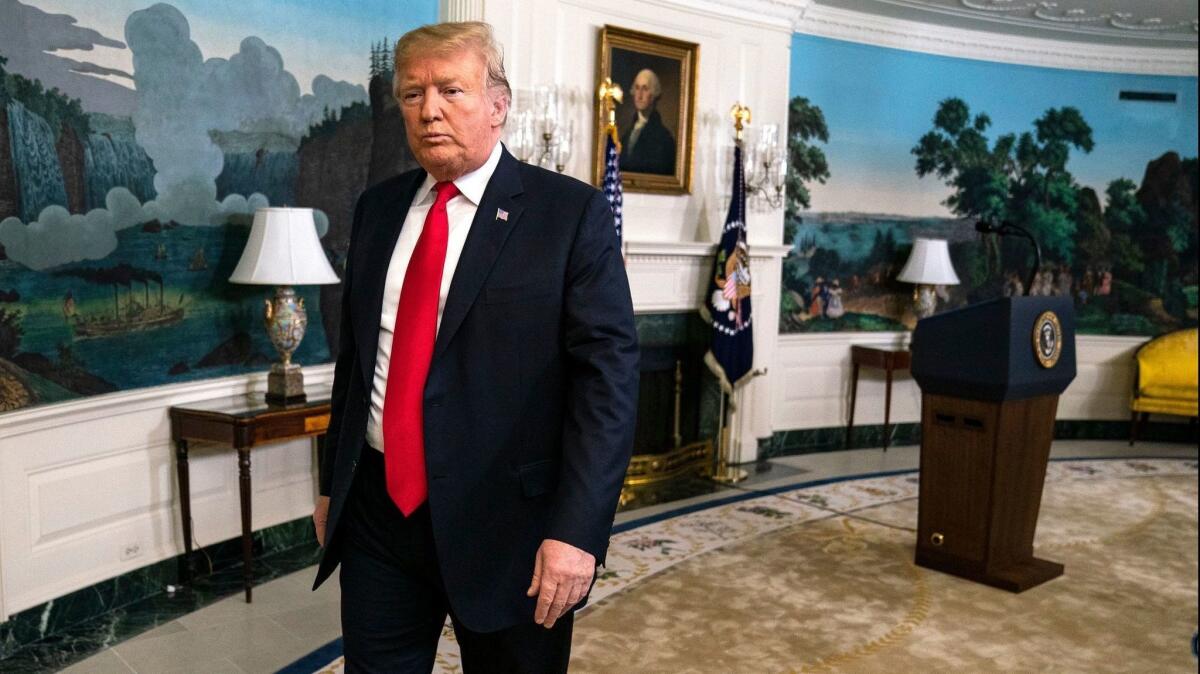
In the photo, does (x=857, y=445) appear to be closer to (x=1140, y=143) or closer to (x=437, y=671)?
(x=1140, y=143)

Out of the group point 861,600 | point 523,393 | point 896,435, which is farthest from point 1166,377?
point 523,393

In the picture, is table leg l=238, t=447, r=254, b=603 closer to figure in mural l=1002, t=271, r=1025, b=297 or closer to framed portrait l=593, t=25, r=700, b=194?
framed portrait l=593, t=25, r=700, b=194

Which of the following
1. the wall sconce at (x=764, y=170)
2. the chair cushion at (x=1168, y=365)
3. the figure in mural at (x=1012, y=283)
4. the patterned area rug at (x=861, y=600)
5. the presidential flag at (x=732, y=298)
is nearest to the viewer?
the patterned area rug at (x=861, y=600)

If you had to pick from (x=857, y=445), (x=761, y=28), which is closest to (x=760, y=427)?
(x=857, y=445)

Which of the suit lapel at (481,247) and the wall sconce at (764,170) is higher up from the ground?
the wall sconce at (764,170)

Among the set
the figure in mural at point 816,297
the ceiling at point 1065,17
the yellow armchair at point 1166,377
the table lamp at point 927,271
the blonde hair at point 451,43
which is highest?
the ceiling at point 1065,17

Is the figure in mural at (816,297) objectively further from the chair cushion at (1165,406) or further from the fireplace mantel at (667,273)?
the chair cushion at (1165,406)

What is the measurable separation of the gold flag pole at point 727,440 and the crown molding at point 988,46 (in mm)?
1107

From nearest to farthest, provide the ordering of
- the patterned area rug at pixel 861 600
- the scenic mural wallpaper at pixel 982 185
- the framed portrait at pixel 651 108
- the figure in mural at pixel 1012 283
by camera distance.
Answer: the patterned area rug at pixel 861 600
the framed portrait at pixel 651 108
the scenic mural wallpaper at pixel 982 185
the figure in mural at pixel 1012 283

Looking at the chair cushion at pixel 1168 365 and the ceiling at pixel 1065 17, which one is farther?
the chair cushion at pixel 1168 365

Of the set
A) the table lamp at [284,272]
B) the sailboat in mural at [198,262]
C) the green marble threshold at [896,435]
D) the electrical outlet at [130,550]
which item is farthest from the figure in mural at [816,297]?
the electrical outlet at [130,550]

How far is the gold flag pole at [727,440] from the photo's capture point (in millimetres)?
6750

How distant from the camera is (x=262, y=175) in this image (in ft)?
15.3

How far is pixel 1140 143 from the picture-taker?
9102 mm
